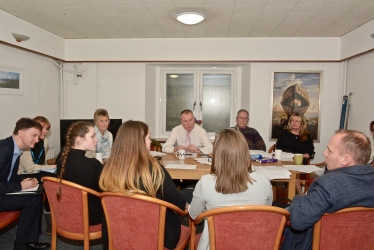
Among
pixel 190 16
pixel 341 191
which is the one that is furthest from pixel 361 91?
pixel 341 191

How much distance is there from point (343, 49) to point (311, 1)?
1.81m

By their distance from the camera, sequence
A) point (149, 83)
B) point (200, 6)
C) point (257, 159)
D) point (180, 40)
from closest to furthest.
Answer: point (257, 159)
point (200, 6)
point (180, 40)
point (149, 83)

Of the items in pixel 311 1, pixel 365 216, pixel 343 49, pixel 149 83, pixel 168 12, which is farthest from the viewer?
pixel 149 83

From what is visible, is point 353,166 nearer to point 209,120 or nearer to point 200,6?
point 200,6

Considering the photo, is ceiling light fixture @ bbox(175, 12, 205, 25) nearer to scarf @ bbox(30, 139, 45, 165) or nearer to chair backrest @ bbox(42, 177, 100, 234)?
scarf @ bbox(30, 139, 45, 165)

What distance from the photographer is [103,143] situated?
3754 millimetres

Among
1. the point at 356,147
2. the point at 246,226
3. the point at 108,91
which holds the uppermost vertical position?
the point at 108,91

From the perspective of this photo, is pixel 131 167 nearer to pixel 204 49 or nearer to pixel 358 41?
pixel 204 49

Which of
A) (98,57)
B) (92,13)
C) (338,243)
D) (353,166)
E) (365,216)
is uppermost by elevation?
(92,13)

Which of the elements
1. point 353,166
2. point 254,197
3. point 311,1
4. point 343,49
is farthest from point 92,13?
point 343,49

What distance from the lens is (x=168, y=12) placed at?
3.68 m

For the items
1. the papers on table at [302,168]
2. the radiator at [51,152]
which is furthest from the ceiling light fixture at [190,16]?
the radiator at [51,152]

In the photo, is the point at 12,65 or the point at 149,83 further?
the point at 149,83

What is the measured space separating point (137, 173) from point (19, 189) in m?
1.18
